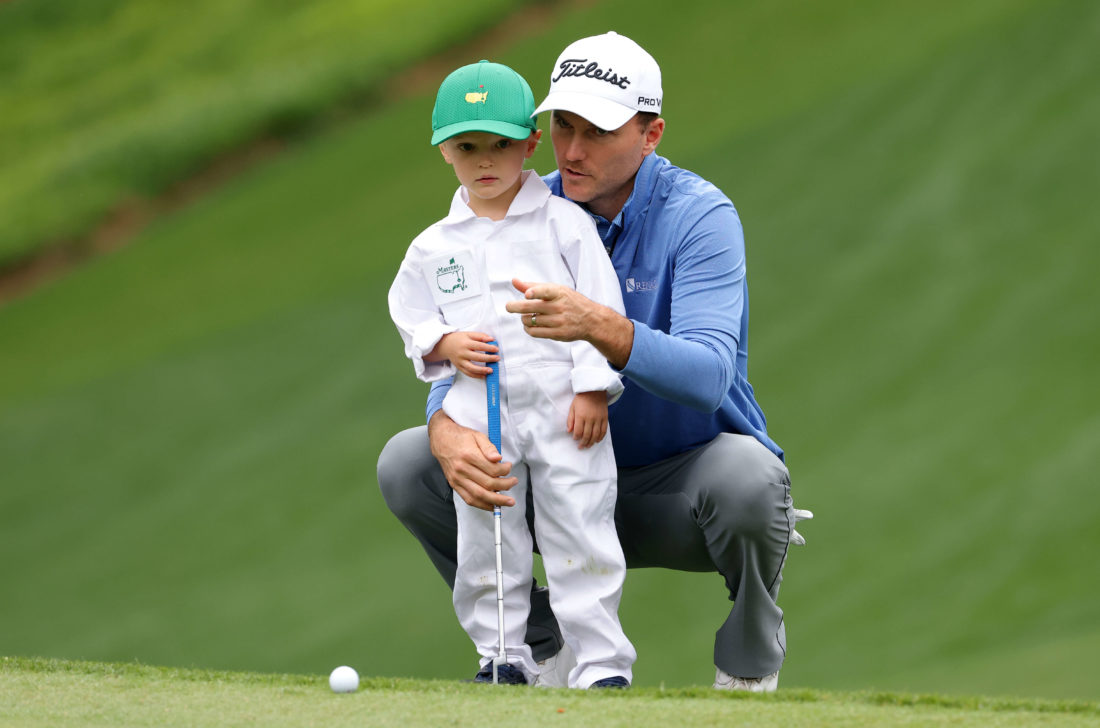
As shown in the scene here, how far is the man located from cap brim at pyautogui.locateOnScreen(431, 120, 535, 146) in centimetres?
10

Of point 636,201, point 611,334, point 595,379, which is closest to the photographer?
point 611,334

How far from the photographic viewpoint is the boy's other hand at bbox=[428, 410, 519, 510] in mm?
2953

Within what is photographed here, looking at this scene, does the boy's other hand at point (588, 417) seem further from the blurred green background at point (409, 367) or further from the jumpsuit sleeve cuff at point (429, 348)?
the blurred green background at point (409, 367)

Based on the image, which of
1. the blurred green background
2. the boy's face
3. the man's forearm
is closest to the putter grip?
the man's forearm

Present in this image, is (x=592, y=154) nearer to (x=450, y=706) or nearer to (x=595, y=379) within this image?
(x=595, y=379)

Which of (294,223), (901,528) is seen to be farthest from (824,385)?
(294,223)

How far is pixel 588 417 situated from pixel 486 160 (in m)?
0.56

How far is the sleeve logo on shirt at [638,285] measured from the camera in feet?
10.7

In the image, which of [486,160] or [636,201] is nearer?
[486,160]

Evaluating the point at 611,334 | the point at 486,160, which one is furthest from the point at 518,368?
the point at 486,160

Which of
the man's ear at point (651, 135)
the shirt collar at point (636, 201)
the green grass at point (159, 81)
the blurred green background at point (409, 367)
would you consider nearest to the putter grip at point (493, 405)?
the shirt collar at point (636, 201)

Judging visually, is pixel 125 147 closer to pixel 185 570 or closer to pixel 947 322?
pixel 185 570

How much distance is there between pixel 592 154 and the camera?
3.22m

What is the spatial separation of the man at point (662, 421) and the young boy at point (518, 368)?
96mm
